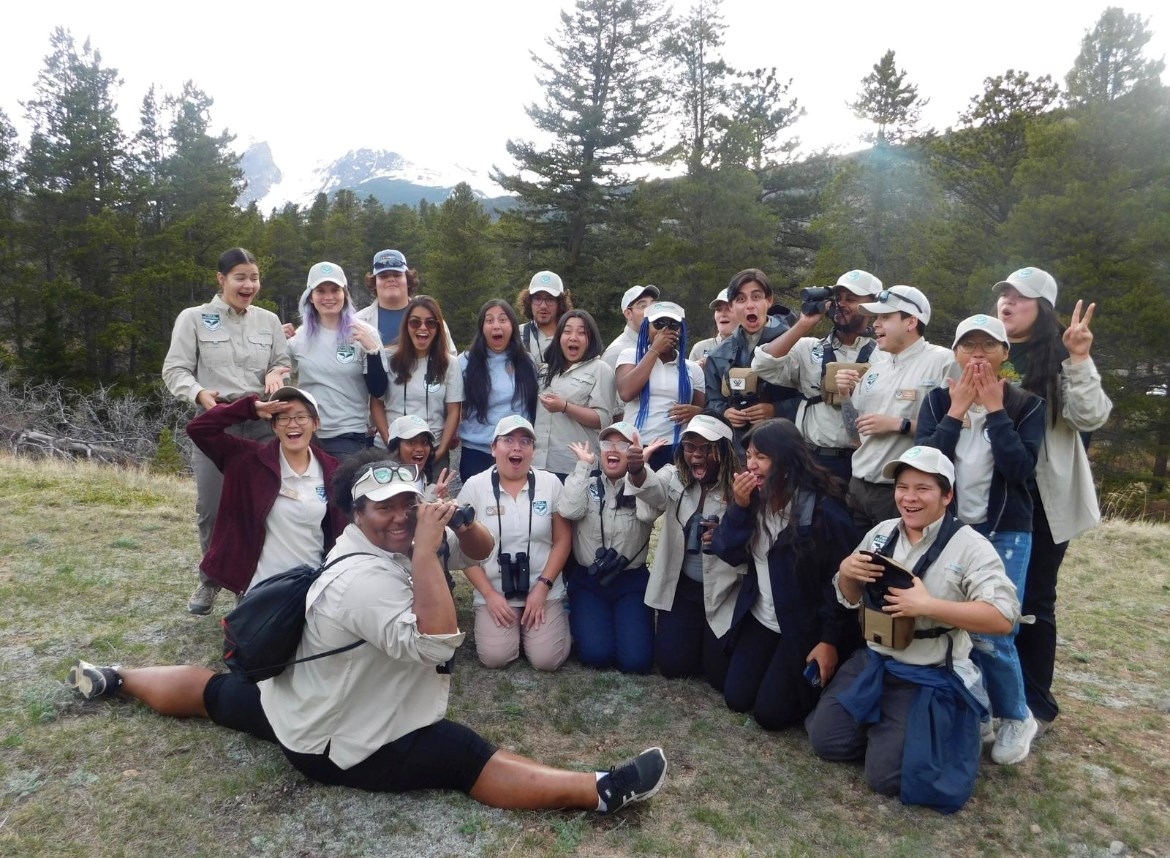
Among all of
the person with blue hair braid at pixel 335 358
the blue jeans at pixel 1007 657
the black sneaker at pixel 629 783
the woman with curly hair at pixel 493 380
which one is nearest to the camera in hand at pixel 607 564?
the woman with curly hair at pixel 493 380

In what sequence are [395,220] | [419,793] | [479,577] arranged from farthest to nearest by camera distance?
[395,220] → [479,577] → [419,793]

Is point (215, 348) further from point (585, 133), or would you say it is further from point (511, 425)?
point (585, 133)

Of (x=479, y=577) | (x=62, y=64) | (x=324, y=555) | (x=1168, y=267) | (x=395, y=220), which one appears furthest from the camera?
(x=395, y=220)

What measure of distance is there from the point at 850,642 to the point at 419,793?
2.52m

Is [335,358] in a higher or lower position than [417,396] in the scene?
higher

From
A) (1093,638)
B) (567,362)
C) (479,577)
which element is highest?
(567,362)

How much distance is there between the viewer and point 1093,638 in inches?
226

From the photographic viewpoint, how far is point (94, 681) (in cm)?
392

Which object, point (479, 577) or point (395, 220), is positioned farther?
point (395, 220)

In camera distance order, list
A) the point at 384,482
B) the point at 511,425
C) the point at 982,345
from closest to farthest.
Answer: the point at 384,482
the point at 982,345
the point at 511,425

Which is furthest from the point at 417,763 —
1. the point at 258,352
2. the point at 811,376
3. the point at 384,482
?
the point at 811,376

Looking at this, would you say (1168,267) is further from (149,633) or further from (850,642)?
(149,633)

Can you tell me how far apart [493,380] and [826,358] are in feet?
8.24

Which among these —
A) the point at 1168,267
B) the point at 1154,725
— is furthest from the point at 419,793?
the point at 1168,267
